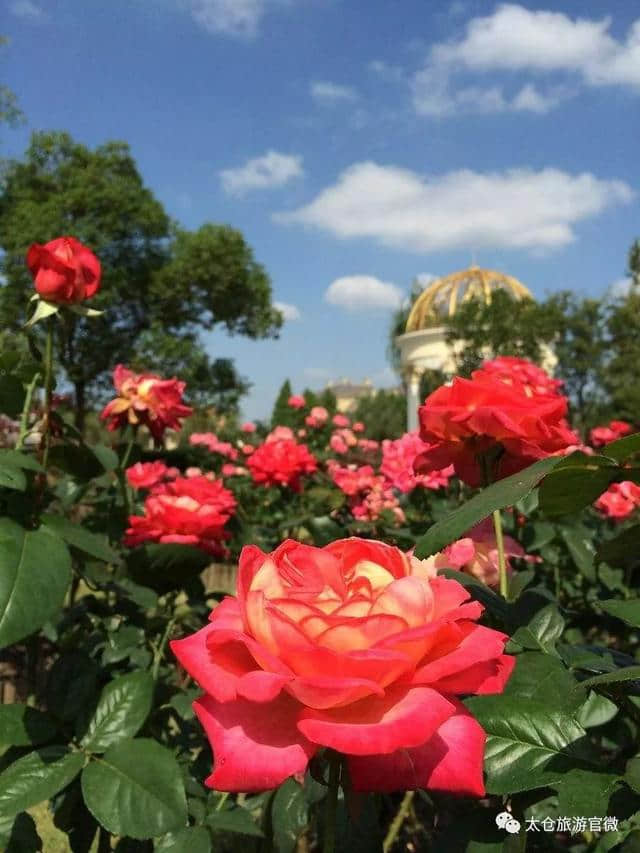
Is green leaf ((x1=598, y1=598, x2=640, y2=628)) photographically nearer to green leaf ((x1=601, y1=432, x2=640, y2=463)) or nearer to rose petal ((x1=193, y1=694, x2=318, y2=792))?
green leaf ((x1=601, y1=432, x2=640, y2=463))

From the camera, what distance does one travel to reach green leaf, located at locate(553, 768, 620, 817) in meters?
0.57

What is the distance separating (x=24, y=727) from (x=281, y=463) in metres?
2.10

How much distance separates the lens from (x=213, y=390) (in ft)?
68.9

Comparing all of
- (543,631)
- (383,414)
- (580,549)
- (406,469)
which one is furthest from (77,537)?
(383,414)

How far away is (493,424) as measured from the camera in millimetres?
937

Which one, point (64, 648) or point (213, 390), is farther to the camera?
point (213, 390)

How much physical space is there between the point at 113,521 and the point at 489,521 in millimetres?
1142

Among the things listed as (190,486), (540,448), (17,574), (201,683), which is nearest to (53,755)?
(17,574)

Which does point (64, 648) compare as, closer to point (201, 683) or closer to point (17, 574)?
→ point (17, 574)

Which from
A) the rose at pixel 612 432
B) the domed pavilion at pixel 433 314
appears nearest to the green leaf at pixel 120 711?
the rose at pixel 612 432

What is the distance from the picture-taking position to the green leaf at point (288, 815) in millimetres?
899

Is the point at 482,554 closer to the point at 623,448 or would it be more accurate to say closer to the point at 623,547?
the point at 623,547

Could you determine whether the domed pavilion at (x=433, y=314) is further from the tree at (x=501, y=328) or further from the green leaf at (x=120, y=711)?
the green leaf at (x=120, y=711)

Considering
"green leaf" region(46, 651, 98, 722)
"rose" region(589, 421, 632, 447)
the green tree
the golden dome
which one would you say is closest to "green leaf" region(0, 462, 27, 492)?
"green leaf" region(46, 651, 98, 722)
